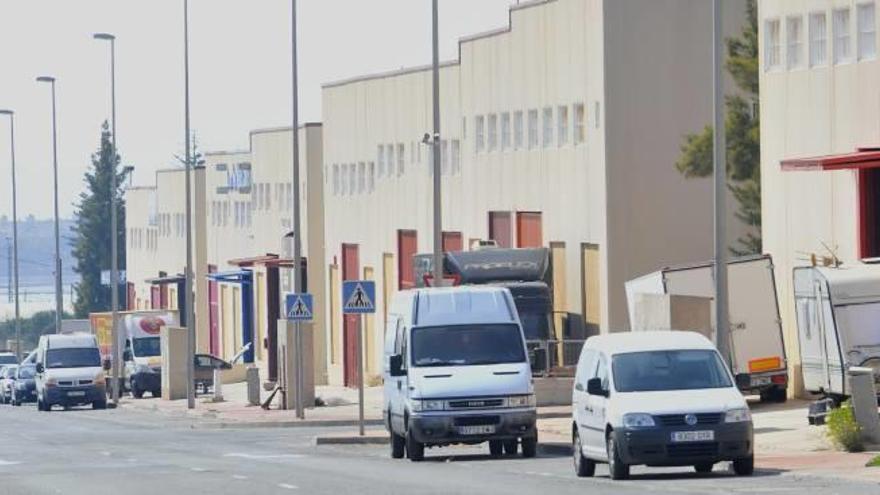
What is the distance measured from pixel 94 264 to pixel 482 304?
454 ft

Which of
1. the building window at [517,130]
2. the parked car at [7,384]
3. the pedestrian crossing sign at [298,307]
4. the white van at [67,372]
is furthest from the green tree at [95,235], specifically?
the pedestrian crossing sign at [298,307]

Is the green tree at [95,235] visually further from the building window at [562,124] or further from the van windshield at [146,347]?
the building window at [562,124]

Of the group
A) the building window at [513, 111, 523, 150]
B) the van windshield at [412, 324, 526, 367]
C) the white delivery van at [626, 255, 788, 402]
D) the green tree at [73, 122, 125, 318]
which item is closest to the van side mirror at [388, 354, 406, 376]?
the van windshield at [412, 324, 526, 367]

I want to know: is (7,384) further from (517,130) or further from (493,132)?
(517,130)

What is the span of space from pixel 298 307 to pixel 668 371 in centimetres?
2297

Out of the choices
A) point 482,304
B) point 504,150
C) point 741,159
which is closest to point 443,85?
point 504,150

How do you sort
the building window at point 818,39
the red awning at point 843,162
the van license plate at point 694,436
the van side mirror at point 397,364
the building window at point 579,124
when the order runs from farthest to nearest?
the building window at point 579,124, the building window at point 818,39, the red awning at point 843,162, the van side mirror at point 397,364, the van license plate at point 694,436

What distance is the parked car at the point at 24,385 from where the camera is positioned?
273ft

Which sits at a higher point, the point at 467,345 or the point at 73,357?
the point at 467,345

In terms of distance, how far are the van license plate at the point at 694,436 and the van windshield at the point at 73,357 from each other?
45.5 m

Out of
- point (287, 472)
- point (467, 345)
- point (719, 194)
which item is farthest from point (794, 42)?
point (287, 472)

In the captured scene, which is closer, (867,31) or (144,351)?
(867,31)

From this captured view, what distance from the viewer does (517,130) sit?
62.8m

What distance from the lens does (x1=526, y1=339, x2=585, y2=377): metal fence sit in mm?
52312
